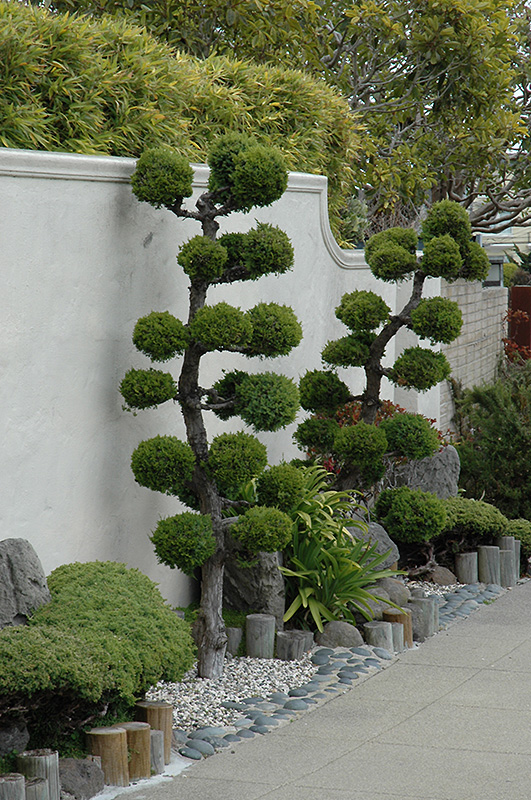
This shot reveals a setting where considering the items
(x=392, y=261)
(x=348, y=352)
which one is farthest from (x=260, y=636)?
(x=392, y=261)

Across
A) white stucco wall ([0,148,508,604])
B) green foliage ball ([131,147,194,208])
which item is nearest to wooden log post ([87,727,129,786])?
white stucco wall ([0,148,508,604])

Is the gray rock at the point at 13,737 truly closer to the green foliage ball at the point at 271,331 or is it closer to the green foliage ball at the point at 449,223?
the green foliage ball at the point at 271,331

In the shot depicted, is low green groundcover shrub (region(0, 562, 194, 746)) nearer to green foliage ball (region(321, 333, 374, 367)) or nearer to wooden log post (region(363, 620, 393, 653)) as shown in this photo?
wooden log post (region(363, 620, 393, 653))

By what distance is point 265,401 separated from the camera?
5.55m

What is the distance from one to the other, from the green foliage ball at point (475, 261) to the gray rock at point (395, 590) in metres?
2.20

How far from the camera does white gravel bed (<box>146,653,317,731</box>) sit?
491cm

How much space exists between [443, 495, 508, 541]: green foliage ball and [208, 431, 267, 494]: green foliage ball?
2731mm

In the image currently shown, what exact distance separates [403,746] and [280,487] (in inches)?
66.1

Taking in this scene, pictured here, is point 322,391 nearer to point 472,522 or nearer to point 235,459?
point 472,522

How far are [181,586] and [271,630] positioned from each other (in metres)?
0.95

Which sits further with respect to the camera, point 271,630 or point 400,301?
point 400,301

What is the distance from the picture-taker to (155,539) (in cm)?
532

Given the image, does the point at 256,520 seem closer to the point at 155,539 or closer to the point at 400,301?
the point at 155,539

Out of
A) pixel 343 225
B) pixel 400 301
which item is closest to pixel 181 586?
pixel 400 301
